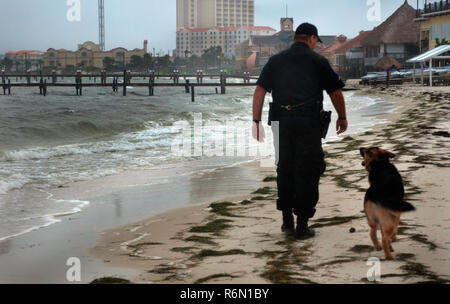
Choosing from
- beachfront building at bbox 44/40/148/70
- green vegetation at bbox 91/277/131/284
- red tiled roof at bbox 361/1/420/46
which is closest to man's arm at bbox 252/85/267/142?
green vegetation at bbox 91/277/131/284

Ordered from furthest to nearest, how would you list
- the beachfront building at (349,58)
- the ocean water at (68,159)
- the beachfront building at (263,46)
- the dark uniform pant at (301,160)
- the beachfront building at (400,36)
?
the beachfront building at (263,46) < the beachfront building at (349,58) < the beachfront building at (400,36) < the ocean water at (68,159) < the dark uniform pant at (301,160)

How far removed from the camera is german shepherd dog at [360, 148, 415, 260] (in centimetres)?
407

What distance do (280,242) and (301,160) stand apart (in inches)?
27.9

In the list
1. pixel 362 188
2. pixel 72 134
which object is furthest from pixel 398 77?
pixel 362 188

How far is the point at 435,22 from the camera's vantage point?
55375mm

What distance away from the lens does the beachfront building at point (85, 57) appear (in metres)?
190

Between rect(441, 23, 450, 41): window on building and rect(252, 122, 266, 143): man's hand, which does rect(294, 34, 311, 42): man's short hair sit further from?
rect(441, 23, 450, 41): window on building

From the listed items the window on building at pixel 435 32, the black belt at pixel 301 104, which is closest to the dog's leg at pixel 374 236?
the black belt at pixel 301 104

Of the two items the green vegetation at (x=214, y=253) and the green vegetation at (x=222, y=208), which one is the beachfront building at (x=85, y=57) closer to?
the green vegetation at (x=222, y=208)

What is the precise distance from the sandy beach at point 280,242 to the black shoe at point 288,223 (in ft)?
0.37

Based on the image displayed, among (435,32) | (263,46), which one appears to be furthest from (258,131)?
(263,46)

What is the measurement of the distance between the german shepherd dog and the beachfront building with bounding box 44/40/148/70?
7368 inches

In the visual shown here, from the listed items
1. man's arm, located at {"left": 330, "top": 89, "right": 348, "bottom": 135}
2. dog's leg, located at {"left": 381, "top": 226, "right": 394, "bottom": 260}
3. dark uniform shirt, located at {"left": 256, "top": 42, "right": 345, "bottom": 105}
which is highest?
dark uniform shirt, located at {"left": 256, "top": 42, "right": 345, "bottom": 105}

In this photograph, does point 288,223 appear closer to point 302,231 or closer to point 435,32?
point 302,231
